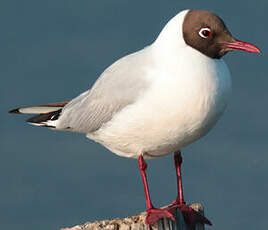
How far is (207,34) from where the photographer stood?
7.66 m

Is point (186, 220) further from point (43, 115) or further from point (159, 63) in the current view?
point (43, 115)

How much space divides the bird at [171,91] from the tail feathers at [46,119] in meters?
1.33

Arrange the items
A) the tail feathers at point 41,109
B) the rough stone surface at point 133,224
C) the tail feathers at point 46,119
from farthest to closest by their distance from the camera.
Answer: the tail feathers at point 41,109, the tail feathers at point 46,119, the rough stone surface at point 133,224

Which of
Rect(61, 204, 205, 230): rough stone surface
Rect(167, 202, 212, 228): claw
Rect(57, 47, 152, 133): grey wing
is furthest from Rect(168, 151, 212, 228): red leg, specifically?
Rect(57, 47, 152, 133): grey wing

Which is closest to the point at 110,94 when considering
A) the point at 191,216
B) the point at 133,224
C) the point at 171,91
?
the point at 171,91

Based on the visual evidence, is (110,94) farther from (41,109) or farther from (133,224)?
(41,109)

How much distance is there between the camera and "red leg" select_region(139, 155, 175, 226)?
24.4 ft

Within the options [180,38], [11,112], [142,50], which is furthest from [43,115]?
[180,38]

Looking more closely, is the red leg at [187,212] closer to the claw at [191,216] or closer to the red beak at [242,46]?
the claw at [191,216]

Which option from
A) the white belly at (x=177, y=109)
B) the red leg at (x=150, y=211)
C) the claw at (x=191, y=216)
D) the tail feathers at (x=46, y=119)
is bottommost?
the claw at (x=191, y=216)

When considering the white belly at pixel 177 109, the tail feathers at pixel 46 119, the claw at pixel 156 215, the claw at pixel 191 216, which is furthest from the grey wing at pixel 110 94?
the claw at pixel 191 216

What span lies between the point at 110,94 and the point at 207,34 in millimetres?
1462

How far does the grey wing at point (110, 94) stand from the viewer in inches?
304

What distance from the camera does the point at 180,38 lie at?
7.65m
